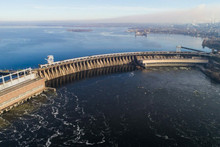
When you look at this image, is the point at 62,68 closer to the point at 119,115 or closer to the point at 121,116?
the point at 119,115

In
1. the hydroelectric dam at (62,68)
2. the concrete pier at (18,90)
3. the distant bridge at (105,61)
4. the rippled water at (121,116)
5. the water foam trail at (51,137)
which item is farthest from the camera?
the distant bridge at (105,61)

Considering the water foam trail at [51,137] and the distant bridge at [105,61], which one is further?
the distant bridge at [105,61]

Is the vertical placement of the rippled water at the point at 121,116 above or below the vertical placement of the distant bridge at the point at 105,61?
below

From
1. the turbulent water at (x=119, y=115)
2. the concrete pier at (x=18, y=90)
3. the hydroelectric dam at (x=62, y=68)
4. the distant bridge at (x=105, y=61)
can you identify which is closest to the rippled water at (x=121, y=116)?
the turbulent water at (x=119, y=115)

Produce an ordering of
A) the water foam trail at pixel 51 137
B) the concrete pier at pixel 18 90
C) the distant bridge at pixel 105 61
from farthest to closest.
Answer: the distant bridge at pixel 105 61 < the concrete pier at pixel 18 90 < the water foam trail at pixel 51 137

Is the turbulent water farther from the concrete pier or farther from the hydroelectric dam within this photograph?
the hydroelectric dam

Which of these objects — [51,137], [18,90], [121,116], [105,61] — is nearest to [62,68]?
[105,61]

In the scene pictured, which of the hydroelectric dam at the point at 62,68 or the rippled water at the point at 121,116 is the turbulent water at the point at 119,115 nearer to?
the rippled water at the point at 121,116
